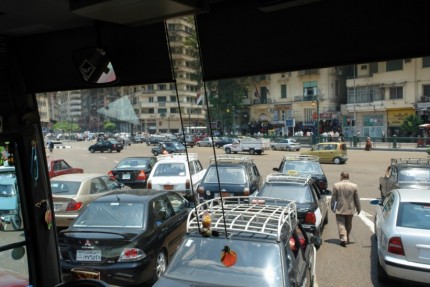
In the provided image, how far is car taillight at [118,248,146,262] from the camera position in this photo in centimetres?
654

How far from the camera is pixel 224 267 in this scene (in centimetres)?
480

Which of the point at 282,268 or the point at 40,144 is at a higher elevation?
the point at 40,144

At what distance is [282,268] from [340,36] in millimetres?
2968

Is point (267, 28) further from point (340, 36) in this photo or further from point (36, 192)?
point (36, 192)

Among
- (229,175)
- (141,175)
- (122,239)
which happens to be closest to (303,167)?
(229,175)

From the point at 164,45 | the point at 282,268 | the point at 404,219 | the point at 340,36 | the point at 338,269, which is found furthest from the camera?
the point at 338,269

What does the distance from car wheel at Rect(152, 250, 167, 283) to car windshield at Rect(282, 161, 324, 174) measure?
9.60 meters

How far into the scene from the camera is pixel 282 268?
4.68m

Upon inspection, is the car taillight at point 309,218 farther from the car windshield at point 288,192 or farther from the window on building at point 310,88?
the window on building at point 310,88

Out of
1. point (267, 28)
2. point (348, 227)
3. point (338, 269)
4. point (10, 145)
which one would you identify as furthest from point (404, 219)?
point (10, 145)

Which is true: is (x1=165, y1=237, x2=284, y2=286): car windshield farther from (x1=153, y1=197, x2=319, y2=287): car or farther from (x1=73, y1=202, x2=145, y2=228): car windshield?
(x1=73, y1=202, x2=145, y2=228): car windshield

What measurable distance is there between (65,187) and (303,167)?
9.17 m

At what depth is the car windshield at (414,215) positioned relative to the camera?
21.9 ft

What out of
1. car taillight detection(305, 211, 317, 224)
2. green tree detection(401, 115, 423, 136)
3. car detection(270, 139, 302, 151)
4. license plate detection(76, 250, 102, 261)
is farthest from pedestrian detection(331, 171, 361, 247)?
green tree detection(401, 115, 423, 136)
